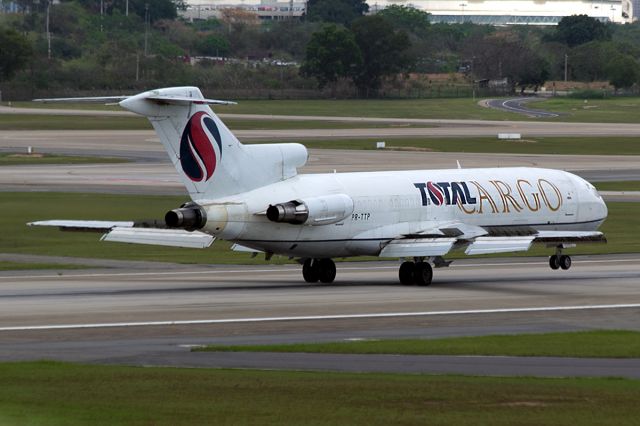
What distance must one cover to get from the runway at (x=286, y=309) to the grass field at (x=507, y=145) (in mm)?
61875

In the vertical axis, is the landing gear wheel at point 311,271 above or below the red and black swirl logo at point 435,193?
below

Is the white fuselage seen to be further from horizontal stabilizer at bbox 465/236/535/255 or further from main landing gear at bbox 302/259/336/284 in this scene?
horizontal stabilizer at bbox 465/236/535/255

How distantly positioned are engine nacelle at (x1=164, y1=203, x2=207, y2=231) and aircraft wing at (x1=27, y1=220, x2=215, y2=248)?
2.75 meters

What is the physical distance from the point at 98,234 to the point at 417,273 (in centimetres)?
2075

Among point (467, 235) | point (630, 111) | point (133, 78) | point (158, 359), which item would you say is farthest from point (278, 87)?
point (158, 359)

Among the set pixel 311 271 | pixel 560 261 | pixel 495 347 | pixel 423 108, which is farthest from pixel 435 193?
pixel 423 108

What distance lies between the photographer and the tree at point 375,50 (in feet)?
639

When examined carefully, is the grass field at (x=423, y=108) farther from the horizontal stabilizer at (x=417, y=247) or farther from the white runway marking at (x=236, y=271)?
the horizontal stabilizer at (x=417, y=247)

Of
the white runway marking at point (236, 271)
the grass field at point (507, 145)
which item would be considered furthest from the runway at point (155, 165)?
the white runway marking at point (236, 271)

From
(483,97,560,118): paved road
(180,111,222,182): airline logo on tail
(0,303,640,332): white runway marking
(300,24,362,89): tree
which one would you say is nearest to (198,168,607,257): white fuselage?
(180,111,222,182): airline logo on tail

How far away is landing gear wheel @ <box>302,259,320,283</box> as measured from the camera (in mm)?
42750

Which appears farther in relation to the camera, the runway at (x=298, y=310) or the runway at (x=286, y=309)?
the runway at (x=286, y=309)

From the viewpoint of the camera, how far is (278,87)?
634 ft

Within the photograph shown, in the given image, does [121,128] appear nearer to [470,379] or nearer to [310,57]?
[310,57]
